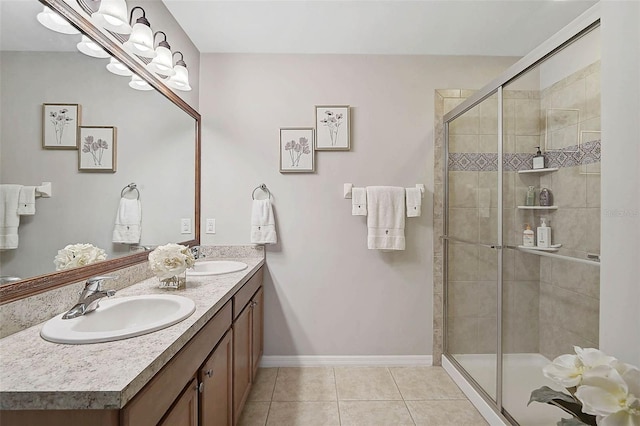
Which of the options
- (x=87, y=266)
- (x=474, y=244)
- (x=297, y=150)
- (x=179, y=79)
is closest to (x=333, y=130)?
(x=297, y=150)

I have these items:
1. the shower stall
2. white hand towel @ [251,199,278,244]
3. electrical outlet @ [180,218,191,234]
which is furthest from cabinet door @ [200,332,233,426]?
the shower stall

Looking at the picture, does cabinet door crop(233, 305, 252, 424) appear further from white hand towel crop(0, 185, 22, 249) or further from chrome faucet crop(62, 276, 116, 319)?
white hand towel crop(0, 185, 22, 249)

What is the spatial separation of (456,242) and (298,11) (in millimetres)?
1926

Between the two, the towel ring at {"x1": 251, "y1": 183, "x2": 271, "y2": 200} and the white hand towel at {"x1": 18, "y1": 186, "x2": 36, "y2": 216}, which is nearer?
the white hand towel at {"x1": 18, "y1": 186, "x2": 36, "y2": 216}

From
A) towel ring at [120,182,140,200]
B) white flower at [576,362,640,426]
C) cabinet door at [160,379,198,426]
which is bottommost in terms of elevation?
cabinet door at [160,379,198,426]

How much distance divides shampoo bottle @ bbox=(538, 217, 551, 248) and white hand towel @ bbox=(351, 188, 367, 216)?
109 cm

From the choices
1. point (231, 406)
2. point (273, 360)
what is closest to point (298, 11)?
point (231, 406)

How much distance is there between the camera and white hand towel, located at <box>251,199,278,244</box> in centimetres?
221

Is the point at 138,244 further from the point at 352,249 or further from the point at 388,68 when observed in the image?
the point at 388,68

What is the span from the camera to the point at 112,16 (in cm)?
122

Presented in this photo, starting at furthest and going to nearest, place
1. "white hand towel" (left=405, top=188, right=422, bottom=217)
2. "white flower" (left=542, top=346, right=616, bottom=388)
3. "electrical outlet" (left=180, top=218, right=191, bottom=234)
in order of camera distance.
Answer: "white hand towel" (left=405, top=188, right=422, bottom=217), "electrical outlet" (left=180, top=218, right=191, bottom=234), "white flower" (left=542, top=346, right=616, bottom=388)

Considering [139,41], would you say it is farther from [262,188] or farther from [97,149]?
[262,188]

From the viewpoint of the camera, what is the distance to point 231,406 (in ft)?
4.73

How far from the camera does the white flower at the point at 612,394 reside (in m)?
0.63
